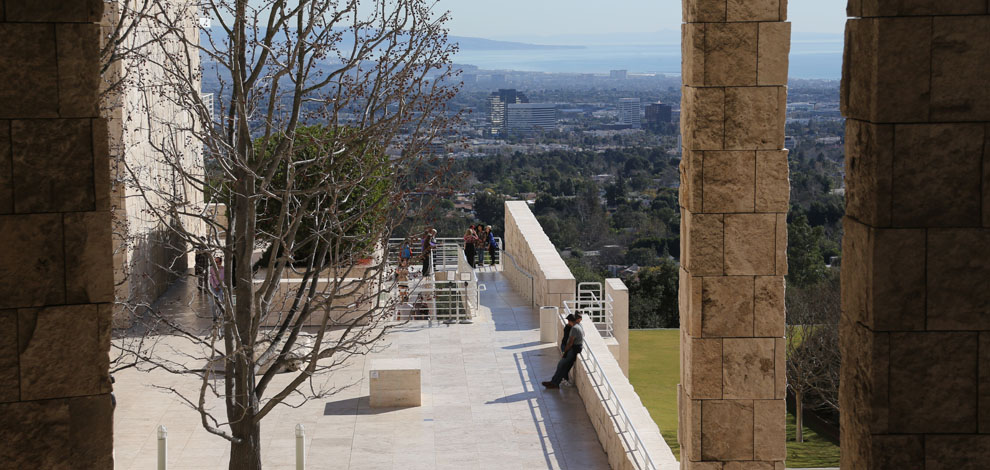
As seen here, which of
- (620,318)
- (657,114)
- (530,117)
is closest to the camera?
(620,318)

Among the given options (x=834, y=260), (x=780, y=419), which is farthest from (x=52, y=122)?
(x=834, y=260)

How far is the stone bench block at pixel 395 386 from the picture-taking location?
48.1 feet

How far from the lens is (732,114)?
7.20m

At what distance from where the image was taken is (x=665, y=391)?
82.8 ft

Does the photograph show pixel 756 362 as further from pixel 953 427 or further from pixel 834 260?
pixel 834 260

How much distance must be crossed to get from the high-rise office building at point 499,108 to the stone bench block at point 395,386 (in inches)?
3030

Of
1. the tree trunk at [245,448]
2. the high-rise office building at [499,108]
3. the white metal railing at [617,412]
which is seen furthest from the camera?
the high-rise office building at [499,108]

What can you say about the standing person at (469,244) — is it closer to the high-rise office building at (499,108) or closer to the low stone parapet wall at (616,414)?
the low stone parapet wall at (616,414)

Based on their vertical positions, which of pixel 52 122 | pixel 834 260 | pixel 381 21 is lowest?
pixel 834 260

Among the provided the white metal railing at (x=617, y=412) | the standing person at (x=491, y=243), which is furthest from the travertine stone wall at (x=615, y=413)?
the standing person at (x=491, y=243)

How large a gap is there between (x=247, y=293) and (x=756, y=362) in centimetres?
508

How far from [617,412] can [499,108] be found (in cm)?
8240

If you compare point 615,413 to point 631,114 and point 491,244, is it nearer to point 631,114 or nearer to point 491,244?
point 491,244

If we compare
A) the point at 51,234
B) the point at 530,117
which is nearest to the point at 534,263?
the point at 51,234
